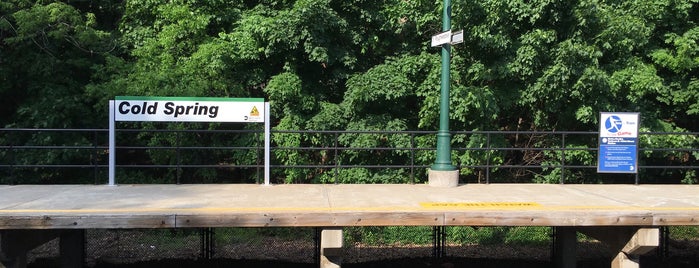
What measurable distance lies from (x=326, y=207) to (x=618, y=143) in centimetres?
550

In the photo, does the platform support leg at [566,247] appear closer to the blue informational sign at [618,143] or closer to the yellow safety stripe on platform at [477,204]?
the blue informational sign at [618,143]

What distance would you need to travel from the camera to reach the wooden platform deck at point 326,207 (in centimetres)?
630

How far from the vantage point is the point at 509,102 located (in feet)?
42.2

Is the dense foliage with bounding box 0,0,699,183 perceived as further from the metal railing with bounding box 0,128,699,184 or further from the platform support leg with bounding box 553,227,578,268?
the platform support leg with bounding box 553,227,578,268

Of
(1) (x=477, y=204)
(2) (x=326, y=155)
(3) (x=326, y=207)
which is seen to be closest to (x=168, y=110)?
(3) (x=326, y=207)

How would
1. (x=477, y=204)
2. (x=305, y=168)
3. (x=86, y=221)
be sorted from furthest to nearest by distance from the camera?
(x=305, y=168) < (x=477, y=204) < (x=86, y=221)

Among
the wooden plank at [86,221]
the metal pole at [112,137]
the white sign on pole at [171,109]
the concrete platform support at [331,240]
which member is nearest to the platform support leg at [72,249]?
the metal pole at [112,137]

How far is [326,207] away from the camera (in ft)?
22.8

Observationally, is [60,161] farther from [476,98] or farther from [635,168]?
[635,168]

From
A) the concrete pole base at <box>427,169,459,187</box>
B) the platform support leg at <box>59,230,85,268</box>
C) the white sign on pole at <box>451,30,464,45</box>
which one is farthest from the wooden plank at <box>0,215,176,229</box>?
the white sign on pole at <box>451,30,464,45</box>

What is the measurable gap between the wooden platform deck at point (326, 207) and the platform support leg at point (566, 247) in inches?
25.1

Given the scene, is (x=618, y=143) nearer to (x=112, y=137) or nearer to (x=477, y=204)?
(x=477, y=204)

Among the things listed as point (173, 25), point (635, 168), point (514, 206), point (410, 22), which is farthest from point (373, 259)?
point (173, 25)

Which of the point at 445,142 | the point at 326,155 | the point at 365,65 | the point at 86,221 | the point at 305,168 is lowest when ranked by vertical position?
the point at 86,221
